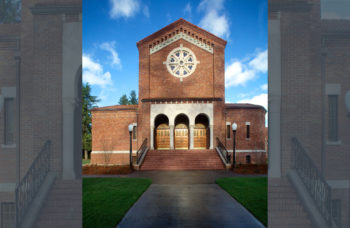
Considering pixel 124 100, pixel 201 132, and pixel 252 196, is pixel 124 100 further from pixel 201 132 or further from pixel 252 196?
pixel 252 196

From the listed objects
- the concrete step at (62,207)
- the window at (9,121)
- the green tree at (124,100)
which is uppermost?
the green tree at (124,100)

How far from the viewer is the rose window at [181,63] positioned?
821 inches

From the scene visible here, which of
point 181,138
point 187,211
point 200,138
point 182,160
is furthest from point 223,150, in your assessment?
point 187,211

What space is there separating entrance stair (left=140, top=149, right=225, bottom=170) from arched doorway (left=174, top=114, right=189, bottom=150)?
8.42 ft

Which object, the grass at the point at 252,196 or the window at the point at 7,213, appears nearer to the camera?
the window at the point at 7,213

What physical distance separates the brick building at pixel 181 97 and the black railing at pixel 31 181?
55.4 ft

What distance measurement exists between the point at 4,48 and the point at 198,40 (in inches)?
783

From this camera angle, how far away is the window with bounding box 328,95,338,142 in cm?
286

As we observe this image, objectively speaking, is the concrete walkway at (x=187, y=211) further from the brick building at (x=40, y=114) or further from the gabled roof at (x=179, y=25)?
the gabled roof at (x=179, y=25)

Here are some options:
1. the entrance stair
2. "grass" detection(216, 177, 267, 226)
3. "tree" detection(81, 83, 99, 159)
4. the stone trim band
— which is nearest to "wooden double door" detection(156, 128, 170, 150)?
the entrance stair

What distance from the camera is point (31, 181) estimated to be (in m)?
2.95

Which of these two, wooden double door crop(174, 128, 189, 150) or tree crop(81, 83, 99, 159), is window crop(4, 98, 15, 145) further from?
tree crop(81, 83, 99, 159)

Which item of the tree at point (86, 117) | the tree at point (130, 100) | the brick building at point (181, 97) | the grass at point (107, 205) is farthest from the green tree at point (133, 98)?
the grass at point (107, 205)

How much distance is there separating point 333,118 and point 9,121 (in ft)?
15.1
